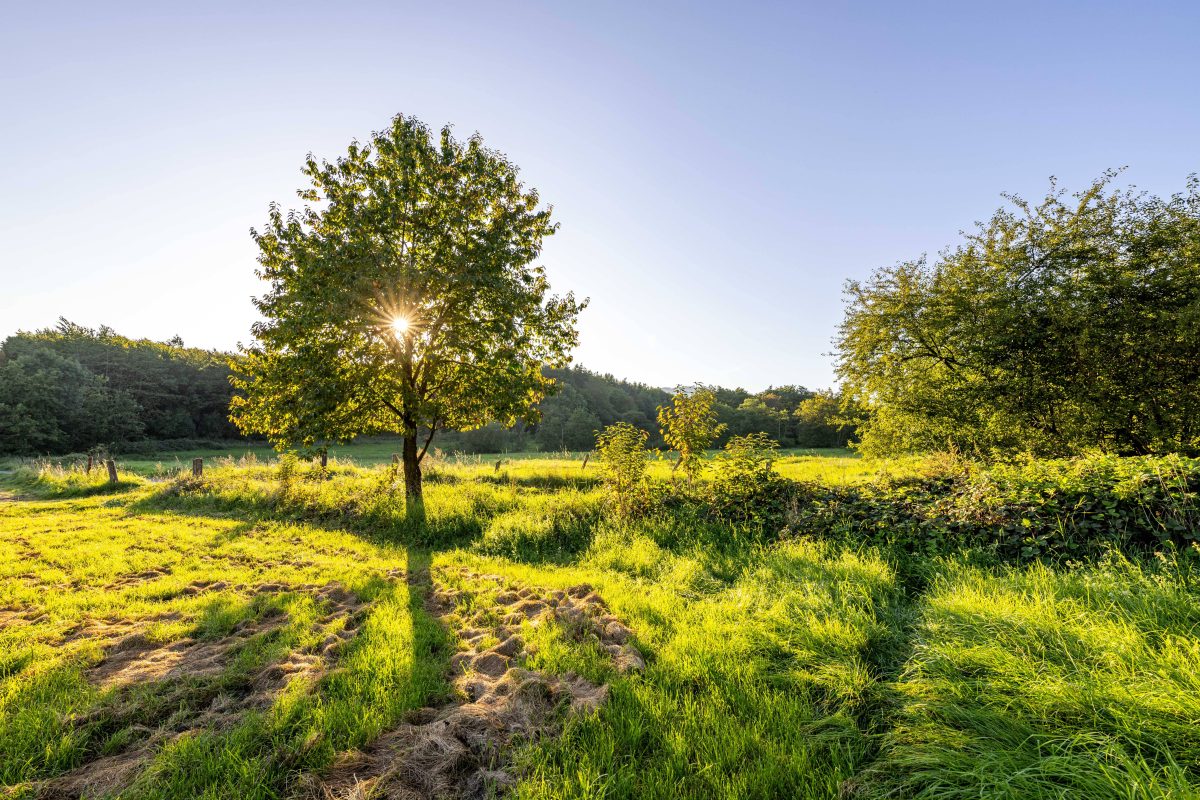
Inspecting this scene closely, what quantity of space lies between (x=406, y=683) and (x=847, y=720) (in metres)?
3.25

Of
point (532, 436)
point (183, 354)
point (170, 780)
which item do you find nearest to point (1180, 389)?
point (170, 780)

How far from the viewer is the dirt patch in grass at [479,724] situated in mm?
2418

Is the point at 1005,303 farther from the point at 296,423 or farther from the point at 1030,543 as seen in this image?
the point at 296,423

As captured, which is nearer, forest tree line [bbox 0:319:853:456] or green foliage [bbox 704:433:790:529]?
green foliage [bbox 704:433:790:529]

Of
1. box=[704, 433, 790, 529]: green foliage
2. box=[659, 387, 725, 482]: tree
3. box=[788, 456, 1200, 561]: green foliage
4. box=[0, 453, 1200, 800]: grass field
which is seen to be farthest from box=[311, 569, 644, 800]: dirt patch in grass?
box=[659, 387, 725, 482]: tree

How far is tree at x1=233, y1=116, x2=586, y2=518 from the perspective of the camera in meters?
10.1

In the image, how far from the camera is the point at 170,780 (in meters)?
2.41

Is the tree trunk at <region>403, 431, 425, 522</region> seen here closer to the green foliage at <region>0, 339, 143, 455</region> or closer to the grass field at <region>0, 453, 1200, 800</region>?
the grass field at <region>0, 453, 1200, 800</region>

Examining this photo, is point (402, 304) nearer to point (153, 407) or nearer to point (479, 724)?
point (479, 724)

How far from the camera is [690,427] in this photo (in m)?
10.3

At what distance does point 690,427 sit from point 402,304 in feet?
25.6

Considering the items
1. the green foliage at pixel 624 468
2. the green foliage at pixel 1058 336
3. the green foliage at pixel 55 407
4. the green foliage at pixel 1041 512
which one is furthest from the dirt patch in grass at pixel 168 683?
the green foliage at pixel 55 407

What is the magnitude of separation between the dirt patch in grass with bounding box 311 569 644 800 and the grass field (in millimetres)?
20

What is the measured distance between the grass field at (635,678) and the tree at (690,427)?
3.95m
